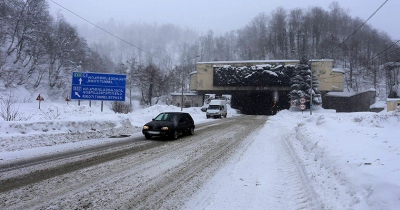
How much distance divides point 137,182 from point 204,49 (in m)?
127

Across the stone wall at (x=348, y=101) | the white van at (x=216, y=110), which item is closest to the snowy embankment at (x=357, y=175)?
the white van at (x=216, y=110)

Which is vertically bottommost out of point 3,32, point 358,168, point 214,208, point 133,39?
point 214,208

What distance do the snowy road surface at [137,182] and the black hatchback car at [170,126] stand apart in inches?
145

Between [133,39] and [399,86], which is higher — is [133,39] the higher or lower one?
the higher one

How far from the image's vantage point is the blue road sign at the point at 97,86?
1908cm

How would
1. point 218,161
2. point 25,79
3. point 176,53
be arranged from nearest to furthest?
point 218,161, point 25,79, point 176,53

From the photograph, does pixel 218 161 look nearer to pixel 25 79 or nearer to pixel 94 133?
pixel 94 133

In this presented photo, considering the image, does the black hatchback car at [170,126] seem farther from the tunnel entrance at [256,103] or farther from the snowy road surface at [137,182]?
the tunnel entrance at [256,103]

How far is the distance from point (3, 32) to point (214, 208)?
7919 cm

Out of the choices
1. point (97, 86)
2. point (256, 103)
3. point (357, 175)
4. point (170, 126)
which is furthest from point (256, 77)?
point (357, 175)

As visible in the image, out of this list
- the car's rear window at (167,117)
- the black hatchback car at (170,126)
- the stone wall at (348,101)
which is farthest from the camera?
the stone wall at (348,101)

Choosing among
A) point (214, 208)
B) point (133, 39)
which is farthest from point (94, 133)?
point (133, 39)

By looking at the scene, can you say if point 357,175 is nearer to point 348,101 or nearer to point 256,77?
point 256,77

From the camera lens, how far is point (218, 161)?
8.16 metres
